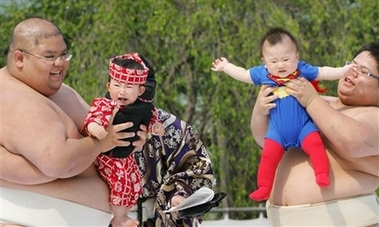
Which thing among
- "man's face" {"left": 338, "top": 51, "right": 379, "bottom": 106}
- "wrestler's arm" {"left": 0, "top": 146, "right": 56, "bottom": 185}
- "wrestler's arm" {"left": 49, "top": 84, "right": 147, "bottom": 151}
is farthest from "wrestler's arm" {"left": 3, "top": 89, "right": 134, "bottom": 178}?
"man's face" {"left": 338, "top": 51, "right": 379, "bottom": 106}

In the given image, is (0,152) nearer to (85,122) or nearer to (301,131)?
(85,122)

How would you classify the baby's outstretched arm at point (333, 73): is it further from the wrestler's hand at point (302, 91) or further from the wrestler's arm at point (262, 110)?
the wrestler's arm at point (262, 110)

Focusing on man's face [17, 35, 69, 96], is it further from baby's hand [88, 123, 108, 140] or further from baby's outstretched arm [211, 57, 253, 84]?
baby's outstretched arm [211, 57, 253, 84]

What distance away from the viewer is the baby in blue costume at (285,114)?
9.39ft

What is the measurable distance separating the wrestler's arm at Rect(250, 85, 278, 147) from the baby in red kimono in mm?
347

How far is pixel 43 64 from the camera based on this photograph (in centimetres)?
268

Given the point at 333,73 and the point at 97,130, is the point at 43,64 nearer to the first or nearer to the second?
the point at 97,130

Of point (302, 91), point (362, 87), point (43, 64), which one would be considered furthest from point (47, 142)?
point (362, 87)

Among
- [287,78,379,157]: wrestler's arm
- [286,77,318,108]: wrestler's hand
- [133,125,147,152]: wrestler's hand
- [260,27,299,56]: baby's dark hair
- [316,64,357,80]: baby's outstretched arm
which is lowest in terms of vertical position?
[133,125,147,152]: wrestler's hand

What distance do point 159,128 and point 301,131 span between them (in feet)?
1.52

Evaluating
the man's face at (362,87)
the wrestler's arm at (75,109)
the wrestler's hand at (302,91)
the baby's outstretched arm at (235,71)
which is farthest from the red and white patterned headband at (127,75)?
the man's face at (362,87)

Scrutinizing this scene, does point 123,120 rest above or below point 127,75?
below

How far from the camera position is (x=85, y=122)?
8.85 feet

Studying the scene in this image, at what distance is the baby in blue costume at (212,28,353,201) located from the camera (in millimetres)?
2863
